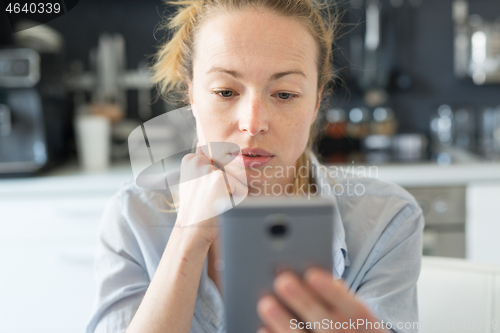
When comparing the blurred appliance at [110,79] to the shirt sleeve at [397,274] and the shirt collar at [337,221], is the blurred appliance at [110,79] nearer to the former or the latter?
the shirt collar at [337,221]

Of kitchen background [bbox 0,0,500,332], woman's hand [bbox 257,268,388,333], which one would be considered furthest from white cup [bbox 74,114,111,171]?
woman's hand [bbox 257,268,388,333]

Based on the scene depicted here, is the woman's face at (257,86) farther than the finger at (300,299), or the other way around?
the woman's face at (257,86)

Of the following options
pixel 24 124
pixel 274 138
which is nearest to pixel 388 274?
pixel 274 138

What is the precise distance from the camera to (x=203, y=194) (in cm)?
41

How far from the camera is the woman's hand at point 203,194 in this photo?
1.33 feet

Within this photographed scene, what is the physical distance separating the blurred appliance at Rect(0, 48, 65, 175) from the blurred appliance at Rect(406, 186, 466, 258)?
1188 mm

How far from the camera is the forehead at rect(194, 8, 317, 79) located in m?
0.50

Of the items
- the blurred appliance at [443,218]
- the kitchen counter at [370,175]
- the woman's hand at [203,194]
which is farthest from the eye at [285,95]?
the blurred appliance at [443,218]

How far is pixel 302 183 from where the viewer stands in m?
0.69

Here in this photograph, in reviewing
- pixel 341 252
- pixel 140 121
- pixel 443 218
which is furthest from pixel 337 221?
pixel 140 121

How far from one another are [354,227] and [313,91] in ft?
0.76

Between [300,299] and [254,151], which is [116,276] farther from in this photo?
[300,299]

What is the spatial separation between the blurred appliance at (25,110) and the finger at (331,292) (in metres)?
1.26

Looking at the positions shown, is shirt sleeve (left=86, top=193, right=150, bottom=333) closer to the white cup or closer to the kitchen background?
the kitchen background
